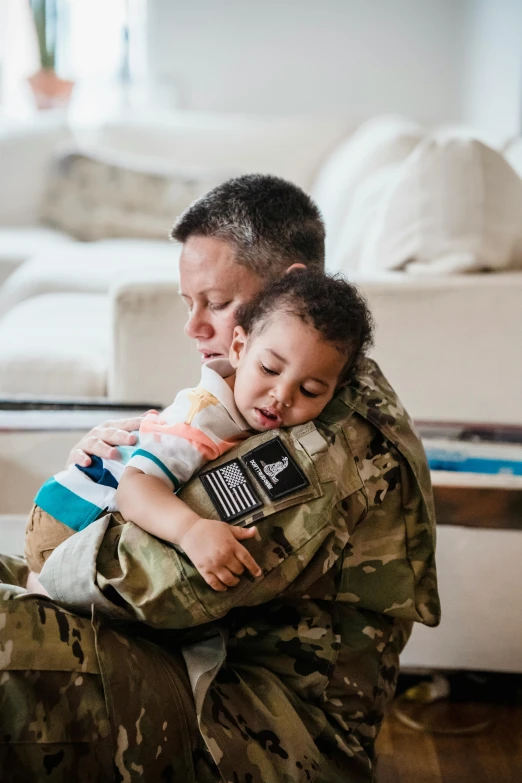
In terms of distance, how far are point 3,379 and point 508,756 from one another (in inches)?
50.2

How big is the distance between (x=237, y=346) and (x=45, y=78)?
4411 millimetres

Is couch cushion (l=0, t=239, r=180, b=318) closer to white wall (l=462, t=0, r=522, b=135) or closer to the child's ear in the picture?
white wall (l=462, t=0, r=522, b=135)

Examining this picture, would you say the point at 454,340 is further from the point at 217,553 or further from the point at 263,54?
the point at 263,54

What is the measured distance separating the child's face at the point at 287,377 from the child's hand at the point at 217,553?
170 mm

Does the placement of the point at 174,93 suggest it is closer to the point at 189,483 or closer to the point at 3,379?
the point at 3,379

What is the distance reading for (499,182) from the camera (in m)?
1.92

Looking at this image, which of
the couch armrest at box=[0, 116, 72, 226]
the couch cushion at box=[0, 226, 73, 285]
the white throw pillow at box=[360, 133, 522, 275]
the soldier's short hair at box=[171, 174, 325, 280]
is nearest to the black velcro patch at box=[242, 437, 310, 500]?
the soldier's short hair at box=[171, 174, 325, 280]

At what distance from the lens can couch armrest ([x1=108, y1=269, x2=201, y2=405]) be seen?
1869mm

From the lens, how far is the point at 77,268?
309 centimetres

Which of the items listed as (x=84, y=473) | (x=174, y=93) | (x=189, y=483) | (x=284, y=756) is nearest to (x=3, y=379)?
(x=84, y=473)

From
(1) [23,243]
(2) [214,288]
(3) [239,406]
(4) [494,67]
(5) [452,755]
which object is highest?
(4) [494,67]

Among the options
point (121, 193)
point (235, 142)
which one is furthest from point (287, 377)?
point (235, 142)

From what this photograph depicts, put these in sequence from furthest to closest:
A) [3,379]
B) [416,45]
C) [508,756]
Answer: [416,45] → [3,379] → [508,756]

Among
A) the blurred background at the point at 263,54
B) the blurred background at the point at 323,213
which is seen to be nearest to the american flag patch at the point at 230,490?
the blurred background at the point at 323,213
